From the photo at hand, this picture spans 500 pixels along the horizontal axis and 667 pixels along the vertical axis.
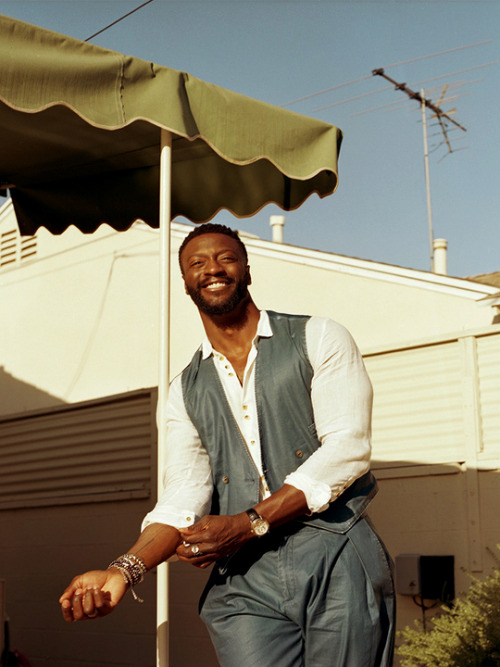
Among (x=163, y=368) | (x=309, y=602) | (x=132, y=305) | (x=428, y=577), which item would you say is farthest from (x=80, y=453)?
(x=309, y=602)

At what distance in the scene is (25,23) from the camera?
315 cm

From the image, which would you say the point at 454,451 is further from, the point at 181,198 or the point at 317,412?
the point at 317,412

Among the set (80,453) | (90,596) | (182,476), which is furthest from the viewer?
(80,453)

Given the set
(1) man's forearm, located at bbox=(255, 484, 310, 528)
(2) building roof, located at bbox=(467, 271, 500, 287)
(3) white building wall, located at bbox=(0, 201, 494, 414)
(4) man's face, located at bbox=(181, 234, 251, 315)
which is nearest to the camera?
→ (1) man's forearm, located at bbox=(255, 484, 310, 528)

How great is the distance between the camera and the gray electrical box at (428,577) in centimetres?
536

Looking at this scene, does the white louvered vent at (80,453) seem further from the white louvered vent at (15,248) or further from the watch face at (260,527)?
the watch face at (260,527)

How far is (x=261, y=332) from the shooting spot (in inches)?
103

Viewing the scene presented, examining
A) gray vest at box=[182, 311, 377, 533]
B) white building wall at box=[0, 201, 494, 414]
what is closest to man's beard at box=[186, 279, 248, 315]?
gray vest at box=[182, 311, 377, 533]

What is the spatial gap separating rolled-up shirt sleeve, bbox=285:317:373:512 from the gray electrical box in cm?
315

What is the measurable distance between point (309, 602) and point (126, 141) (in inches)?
100

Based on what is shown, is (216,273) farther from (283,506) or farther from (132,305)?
(132,305)

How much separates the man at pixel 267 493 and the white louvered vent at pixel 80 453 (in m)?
4.59

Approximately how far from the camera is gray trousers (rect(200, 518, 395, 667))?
236cm

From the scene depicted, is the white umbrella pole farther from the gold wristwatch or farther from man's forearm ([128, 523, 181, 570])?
the gold wristwatch
